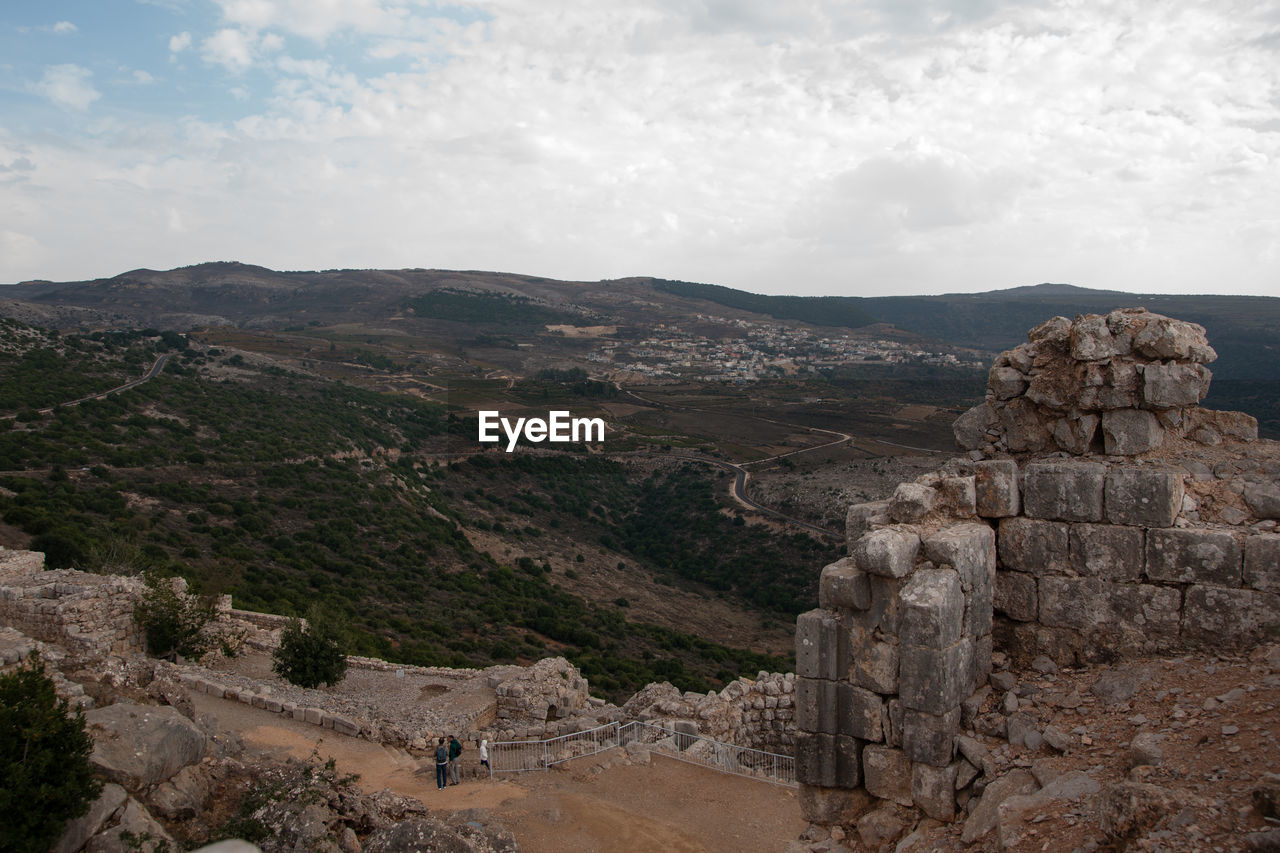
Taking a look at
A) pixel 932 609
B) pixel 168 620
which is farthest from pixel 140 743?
pixel 932 609

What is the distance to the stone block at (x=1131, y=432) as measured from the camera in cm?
656

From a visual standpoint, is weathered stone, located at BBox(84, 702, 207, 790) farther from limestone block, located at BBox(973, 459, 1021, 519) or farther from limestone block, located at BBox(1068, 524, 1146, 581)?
limestone block, located at BBox(1068, 524, 1146, 581)

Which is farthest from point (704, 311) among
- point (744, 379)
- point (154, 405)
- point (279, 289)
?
point (154, 405)

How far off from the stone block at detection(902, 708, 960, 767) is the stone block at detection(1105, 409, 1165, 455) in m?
2.72

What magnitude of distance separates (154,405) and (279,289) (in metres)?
121

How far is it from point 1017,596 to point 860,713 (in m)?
1.81

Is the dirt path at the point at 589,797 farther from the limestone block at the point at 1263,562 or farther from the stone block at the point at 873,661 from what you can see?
the limestone block at the point at 1263,562

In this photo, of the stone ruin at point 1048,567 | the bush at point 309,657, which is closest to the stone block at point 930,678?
the stone ruin at point 1048,567

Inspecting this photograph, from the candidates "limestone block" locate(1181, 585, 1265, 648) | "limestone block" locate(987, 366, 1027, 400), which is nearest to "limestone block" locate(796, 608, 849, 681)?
"limestone block" locate(1181, 585, 1265, 648)

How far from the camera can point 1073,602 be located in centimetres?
648

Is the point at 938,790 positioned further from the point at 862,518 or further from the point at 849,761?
the point at 862,518

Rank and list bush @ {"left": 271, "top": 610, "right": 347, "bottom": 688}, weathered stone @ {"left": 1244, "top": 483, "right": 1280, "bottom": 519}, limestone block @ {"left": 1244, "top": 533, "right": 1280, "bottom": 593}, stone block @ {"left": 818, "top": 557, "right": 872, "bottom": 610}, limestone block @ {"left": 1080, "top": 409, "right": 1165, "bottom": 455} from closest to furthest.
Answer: limestone block @ {"left": 1244, "top": 533, "right": 1280, "bottom": 593} < weathered stone @ {"left": 1244, "top": 483, "right": 1280, "bottom": 519} < stone block @ {"left": 818, "top": 557, "right": 872, "bottom": 610} < limestone block @ {"left": 1080, "top": 409, "right": 1165, "bottom": 455} < bush @ {"left": 271, "top": 610, "right": 347, "bottom": 688}

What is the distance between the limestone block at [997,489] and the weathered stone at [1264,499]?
65.2 inches

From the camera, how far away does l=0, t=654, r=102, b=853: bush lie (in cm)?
668
